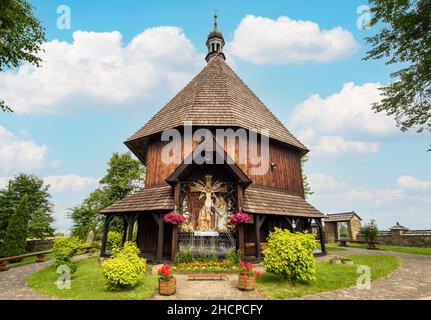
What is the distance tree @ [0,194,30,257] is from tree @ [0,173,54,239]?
4486 mm

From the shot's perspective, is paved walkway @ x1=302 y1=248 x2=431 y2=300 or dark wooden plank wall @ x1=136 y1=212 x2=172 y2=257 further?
dark wooden plank wall @ x1=136 y1=212 x2=172 y2=257

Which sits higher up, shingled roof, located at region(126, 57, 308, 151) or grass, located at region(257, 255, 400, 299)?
shingled roof, located at region(126, 57, 308, 151)

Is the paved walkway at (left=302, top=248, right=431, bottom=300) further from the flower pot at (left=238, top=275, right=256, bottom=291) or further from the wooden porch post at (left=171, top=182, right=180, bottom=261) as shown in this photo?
the wooden porch post at (left=171, top=182, right=180, bottom=261)

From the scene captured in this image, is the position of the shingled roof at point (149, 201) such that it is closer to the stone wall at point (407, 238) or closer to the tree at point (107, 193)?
the tree at point (107, 193)

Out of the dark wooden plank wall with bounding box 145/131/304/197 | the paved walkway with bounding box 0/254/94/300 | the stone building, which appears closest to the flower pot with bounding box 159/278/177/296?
the paved walkway with bounding box 0/254/94/300

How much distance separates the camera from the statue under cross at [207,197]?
10773 millimetres

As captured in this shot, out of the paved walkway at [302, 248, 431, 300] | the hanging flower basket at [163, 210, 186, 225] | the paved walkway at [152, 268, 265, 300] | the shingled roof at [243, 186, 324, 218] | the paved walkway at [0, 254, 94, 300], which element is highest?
the shingled roof at [243, 186, 324, 218]

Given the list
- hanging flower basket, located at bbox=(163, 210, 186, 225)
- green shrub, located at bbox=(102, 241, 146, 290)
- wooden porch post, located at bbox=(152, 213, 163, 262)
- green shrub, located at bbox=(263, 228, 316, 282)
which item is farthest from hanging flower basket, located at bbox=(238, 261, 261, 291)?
wooden porch post, located at bbox=(152, 213, 163, 262)

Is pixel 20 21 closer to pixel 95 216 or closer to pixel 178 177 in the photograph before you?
pixel 178 177

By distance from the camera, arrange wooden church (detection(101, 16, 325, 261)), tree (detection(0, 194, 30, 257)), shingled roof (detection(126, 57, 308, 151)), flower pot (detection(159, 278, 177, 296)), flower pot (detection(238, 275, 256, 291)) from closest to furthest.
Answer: flower pot (detection(159, 278, 177, 296)) → flower pot (detection(238, 275, 256, 291)) → wooden church (detection(101, 16, 325, 261)) → shingled roof (detection(126, 57, 308, 151)) → tree (detection(0, 194, 30, 257))

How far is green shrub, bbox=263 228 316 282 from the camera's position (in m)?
6.98

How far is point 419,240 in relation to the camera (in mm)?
18312

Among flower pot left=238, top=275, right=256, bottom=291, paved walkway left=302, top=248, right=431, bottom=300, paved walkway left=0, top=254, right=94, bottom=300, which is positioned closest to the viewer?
paved walkway left=302, top=248, right=431, bottom=300
